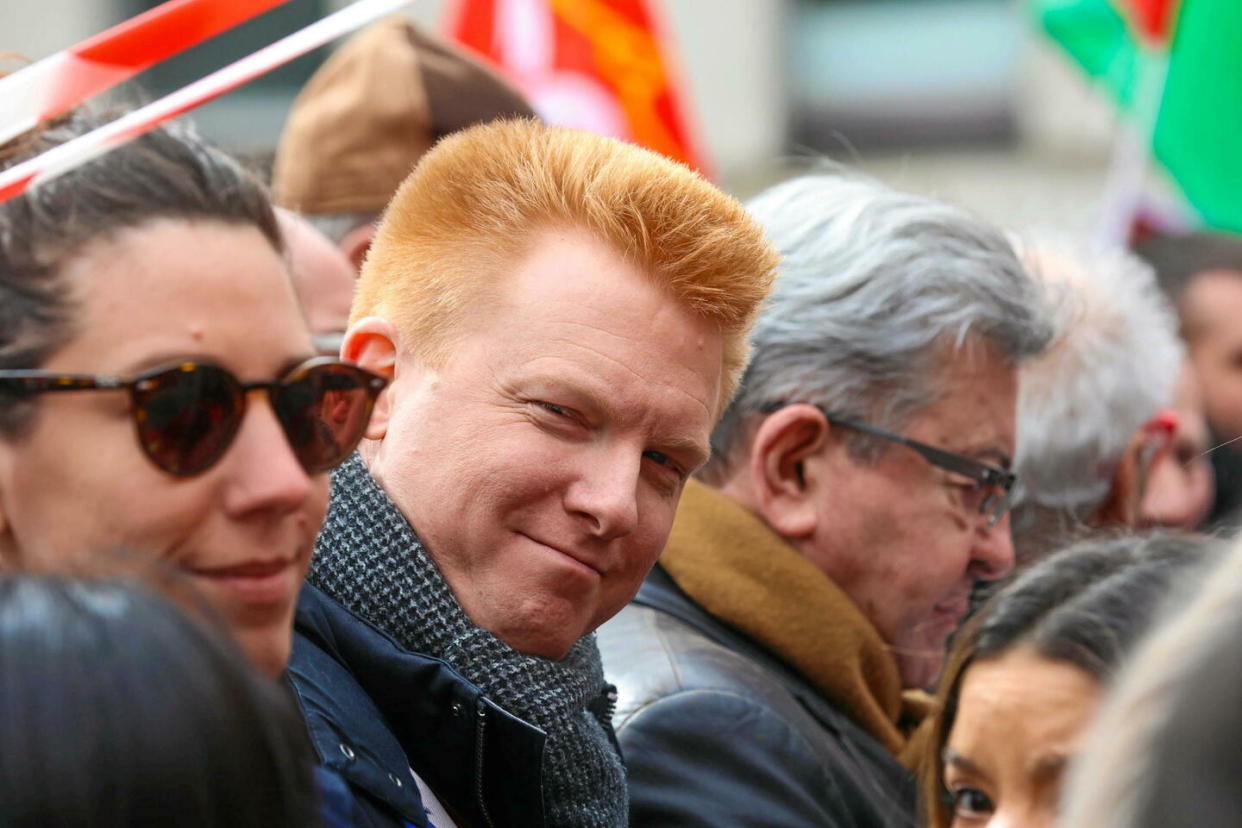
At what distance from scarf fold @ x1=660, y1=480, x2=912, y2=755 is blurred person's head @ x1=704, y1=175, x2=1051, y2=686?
9 centimetres

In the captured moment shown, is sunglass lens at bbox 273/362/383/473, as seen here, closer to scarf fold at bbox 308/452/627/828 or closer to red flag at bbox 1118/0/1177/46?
scarf fold at bbox 308/452/627/828

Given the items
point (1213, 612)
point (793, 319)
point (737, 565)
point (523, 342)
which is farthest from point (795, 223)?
point (1213, 612)

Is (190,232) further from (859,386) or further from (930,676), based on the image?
(930,676)

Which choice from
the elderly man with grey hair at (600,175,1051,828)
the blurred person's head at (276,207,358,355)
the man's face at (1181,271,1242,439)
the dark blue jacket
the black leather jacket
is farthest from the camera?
the man's face at (1181,271,1242,439)

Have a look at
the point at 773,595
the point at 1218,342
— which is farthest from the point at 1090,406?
the point at 1218,342

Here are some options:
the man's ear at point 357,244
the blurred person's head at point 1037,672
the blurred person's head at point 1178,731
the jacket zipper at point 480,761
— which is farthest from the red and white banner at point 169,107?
the man's ear at point 357,244

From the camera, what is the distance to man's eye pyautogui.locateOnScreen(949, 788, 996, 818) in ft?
7.73

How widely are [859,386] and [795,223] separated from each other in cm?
36

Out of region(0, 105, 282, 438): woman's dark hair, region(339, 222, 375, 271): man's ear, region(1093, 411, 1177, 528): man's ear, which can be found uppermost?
region(0, 105, 282, 438): woman's dark hair

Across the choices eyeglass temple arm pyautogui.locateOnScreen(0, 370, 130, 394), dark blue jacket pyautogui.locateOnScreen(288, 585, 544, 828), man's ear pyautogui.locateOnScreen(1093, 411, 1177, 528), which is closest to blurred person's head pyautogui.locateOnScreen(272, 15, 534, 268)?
man's ear pyautogui.locateOnScreen(1093, 411, 1177, 528)

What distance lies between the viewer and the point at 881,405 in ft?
10.7

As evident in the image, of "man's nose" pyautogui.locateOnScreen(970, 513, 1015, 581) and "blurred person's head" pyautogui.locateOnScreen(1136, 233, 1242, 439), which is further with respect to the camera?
"blurred person's head" pyautogui.locateOnScreen(1136, 233, 1242, 439)

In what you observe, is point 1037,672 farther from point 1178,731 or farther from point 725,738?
point 1178,731

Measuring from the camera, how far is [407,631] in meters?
2.28
